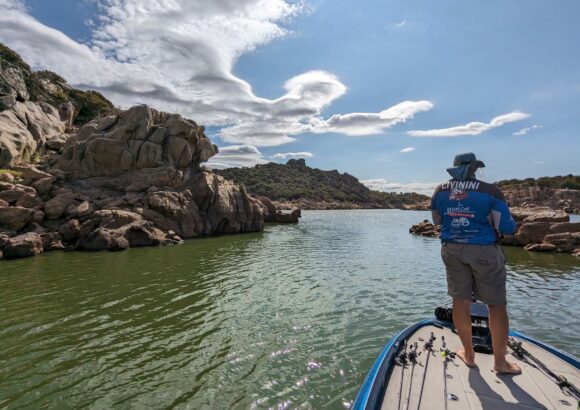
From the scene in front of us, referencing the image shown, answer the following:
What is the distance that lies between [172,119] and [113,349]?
47603 millimetres

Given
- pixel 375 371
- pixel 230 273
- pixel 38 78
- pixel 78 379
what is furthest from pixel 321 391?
pixel 38 78

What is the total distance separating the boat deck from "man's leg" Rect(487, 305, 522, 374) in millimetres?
133

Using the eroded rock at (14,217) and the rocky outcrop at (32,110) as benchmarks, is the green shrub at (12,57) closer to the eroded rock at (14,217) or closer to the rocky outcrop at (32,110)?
the rocky outcrop at (32,110)

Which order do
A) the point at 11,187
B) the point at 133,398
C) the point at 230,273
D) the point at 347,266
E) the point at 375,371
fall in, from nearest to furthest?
the point at 375,371
the point at 133,398
the point at 230,273
the point at 347,266
the point at 11,187

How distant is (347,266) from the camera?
25.6m

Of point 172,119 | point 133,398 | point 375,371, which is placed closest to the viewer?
point 375,371

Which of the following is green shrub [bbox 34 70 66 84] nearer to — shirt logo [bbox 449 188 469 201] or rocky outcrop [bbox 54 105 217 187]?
rocky outcrop [bbox 54 105 217 187]

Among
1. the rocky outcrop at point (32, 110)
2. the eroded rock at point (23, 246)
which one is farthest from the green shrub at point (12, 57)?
the eroded rock at point (23, 246)

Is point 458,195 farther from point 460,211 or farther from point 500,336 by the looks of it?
point 500,336

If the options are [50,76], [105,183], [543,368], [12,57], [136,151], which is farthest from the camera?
[50,76]

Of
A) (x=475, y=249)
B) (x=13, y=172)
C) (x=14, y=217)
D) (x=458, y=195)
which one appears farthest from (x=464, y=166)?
(x=13, y=172)

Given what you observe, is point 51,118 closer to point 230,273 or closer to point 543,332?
point 230,273

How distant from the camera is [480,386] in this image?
→ 18.1 feet

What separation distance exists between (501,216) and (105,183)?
46984 millimetres
